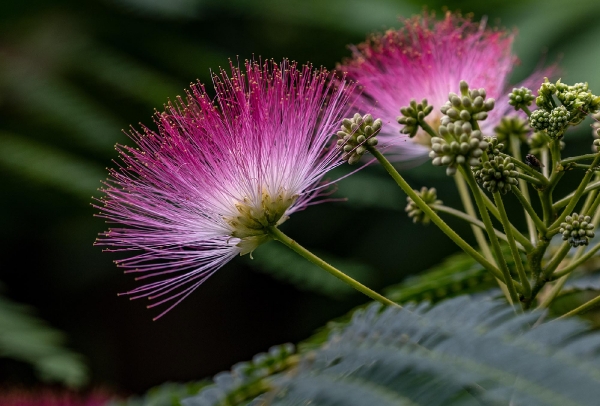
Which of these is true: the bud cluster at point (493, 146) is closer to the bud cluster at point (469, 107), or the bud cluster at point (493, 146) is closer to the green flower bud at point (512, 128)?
the bud cluster at point (469, 107)

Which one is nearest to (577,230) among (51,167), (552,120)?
(552,120)

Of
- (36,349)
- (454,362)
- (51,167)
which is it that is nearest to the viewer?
(454,362)

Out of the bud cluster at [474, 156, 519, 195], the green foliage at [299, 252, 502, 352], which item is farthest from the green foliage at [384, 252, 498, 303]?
the bud cluster at [474, 156, 519, 195]

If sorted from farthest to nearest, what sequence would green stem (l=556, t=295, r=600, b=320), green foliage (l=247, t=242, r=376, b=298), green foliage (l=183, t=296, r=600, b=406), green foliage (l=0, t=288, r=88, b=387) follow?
green foliage (l=247, t=242, r=376, b=298)
green foliage (l=0, t=288, r=88, b=387)
green stem (l=556, t=295, r=600, b=320)
green foliage (l=183, t=296, r=600, b=406)

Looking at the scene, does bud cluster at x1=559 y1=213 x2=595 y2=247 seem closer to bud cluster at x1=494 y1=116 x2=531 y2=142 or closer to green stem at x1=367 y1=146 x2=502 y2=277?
green stem at x1=367 y1=146 x2=502 y2=277

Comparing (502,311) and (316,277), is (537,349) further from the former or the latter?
(316,277)

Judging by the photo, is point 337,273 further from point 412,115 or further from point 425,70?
point 425,70

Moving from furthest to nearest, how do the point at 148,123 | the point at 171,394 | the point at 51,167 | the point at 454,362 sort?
the point at 148,123 → the point at 51,167 → the point at 171,394 → the point at 454,362
